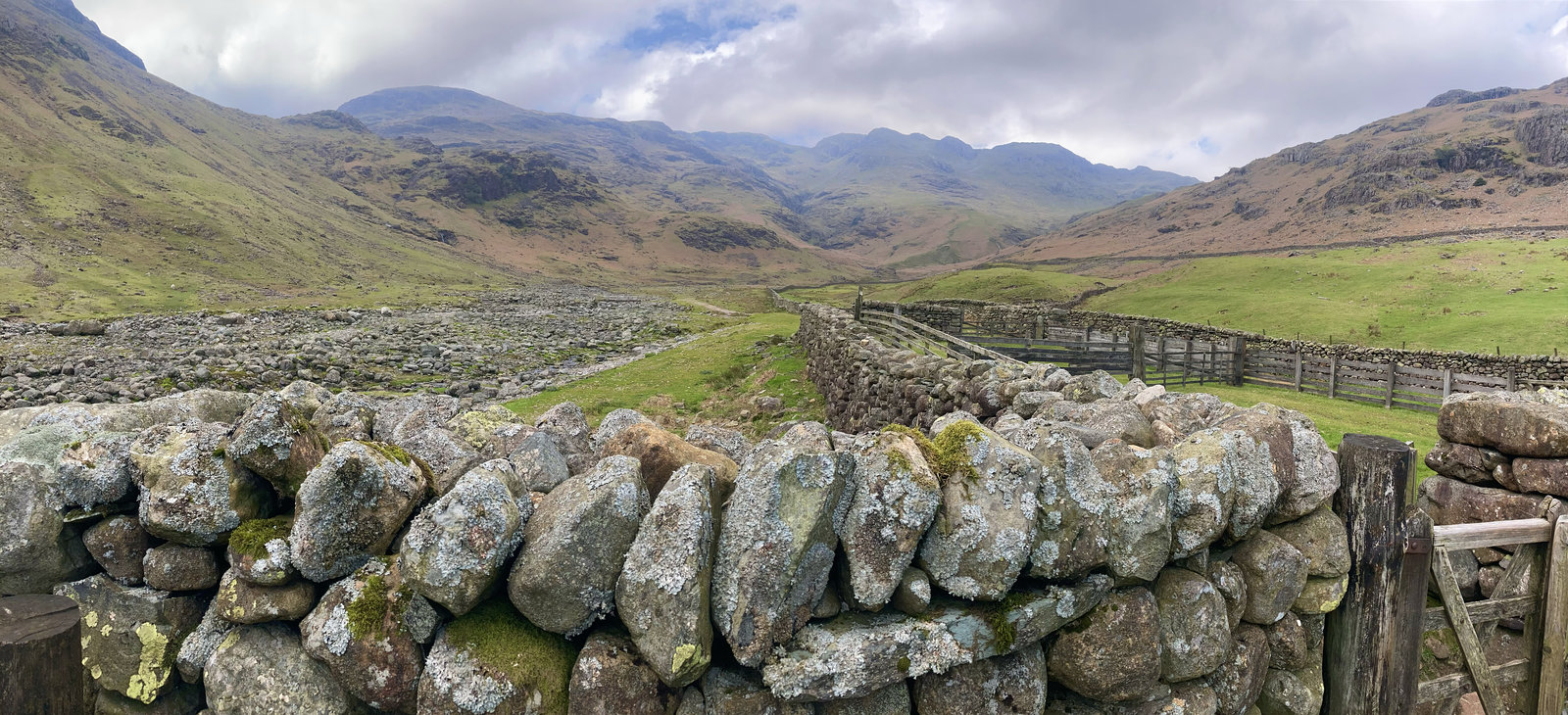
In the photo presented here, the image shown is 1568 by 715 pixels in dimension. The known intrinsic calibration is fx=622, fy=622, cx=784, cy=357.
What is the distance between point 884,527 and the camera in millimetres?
3580

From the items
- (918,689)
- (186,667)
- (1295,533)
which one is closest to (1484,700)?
(1295,533)

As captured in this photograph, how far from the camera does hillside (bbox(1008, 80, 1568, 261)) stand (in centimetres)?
9762

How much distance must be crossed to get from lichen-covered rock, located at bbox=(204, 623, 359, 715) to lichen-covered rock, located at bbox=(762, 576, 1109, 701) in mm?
2493

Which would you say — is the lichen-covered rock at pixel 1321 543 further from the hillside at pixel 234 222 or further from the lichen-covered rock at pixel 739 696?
Answer: the hillside at pixel 234 222

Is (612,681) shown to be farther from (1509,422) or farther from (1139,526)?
(1509,422)

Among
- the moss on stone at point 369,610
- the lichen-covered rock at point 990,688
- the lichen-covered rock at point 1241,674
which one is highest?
the moss on stone at point 369,610

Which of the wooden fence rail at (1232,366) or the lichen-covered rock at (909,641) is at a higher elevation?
the lichen-covered rock at (909,641)

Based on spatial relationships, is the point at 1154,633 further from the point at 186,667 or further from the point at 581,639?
the point at 186,667

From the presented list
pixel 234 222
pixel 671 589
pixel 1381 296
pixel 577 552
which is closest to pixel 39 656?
pixel 577 552

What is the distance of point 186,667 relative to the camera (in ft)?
11.7

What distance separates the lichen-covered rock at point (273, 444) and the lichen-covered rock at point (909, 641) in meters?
2.98

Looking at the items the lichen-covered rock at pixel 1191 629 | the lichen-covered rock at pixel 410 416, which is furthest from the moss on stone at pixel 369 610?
the lichen-covered rock at pixel 1191 629

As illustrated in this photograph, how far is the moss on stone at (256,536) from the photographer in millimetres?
3369

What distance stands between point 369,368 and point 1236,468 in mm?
28803
